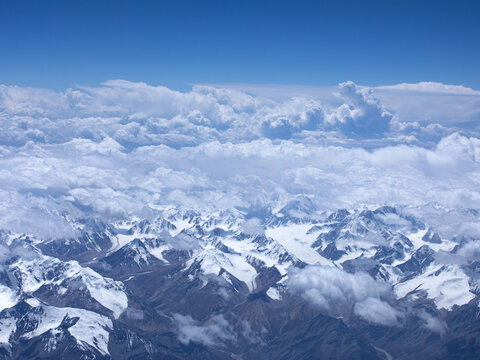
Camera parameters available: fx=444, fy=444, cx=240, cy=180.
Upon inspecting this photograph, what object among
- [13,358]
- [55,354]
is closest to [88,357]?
[55,354]

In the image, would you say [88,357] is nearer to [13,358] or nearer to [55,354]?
[55,354]
